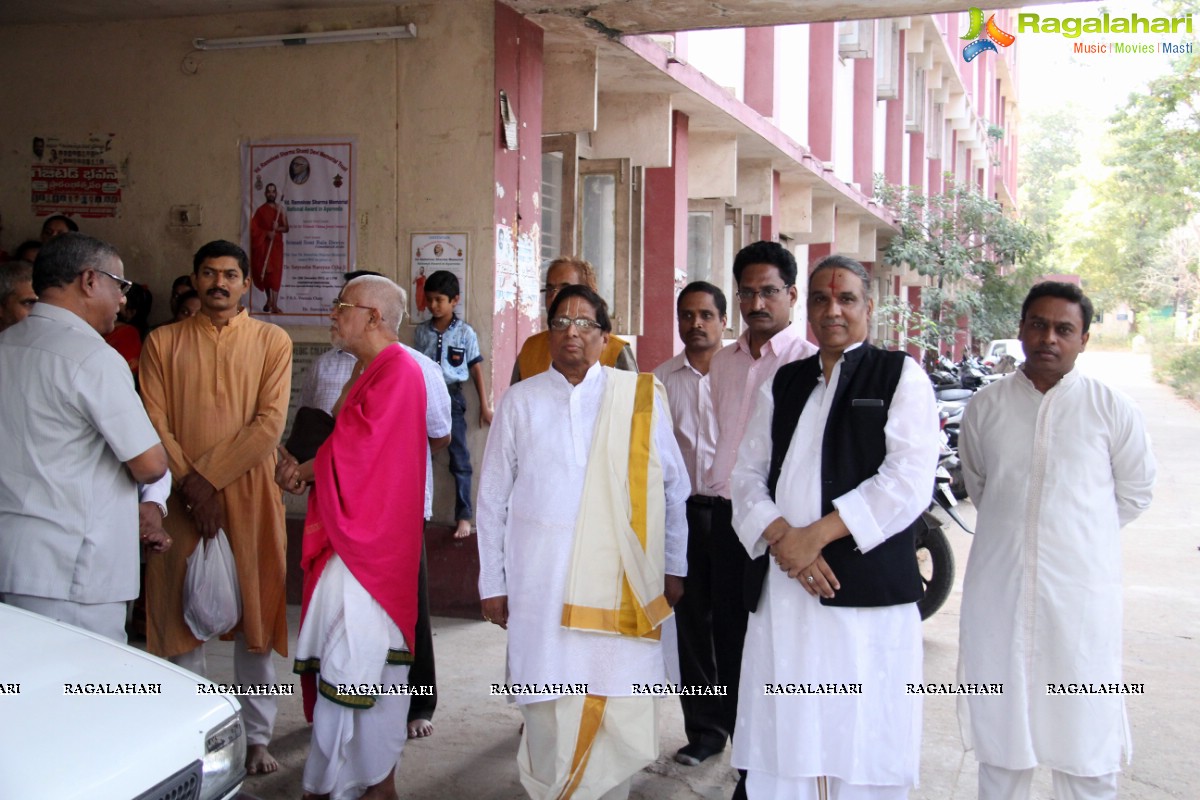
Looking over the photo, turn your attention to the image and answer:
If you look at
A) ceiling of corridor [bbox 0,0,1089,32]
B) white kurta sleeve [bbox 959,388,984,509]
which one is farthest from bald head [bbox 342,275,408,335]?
ceiling of corridor [bbox 0,0,1089,32]

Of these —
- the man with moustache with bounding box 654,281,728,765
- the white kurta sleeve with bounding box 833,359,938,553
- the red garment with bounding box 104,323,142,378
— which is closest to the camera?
the white kurta sleeve with bounding box 833,359,938,553

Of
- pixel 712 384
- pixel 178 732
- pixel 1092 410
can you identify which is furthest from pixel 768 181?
pixel 178 732

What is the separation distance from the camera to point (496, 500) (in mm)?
3605

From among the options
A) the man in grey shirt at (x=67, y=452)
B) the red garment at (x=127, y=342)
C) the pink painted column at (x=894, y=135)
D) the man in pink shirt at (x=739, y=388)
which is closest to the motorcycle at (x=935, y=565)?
the man in pink shirt at (x=739, y=388)

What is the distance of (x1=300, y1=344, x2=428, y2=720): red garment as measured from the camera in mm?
3646

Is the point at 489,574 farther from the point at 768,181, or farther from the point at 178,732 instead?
the point at 768,181

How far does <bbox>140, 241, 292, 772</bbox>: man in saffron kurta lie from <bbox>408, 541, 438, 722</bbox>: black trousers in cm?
53

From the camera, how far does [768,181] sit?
12.2m

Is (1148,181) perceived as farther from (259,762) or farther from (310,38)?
(259,762)

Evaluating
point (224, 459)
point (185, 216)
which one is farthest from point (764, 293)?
point (185, 216)

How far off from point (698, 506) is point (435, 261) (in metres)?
2.57

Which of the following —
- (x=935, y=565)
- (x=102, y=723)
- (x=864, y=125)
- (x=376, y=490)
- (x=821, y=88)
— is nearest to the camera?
(x=102, y=723)

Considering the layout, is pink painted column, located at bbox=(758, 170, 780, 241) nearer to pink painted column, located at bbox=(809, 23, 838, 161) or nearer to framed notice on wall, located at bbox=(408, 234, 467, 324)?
pink painted column, located at bbox=(809, 23, 838, 161)

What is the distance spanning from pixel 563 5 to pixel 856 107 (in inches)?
504
